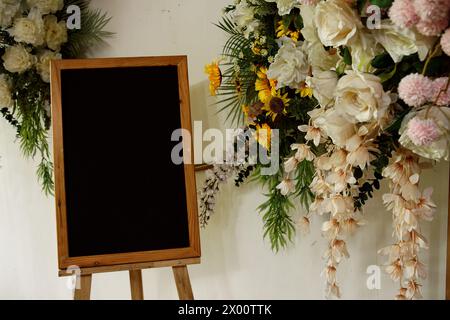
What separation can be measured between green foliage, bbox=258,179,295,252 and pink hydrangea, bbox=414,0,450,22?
2.65 ft

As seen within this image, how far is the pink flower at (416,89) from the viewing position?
3.21 feet

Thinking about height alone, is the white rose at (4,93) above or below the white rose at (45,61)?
below

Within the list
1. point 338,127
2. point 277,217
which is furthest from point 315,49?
point 277,217

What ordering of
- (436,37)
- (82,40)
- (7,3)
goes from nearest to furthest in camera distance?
(436,37), (7,3), (82,40)

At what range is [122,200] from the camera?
1450 millimetres

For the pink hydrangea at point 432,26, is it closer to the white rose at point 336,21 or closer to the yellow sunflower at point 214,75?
the white rose at point 336,21

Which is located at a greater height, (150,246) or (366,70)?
(366,70)

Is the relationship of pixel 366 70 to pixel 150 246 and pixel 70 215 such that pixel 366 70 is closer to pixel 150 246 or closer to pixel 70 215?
pixel 150 246

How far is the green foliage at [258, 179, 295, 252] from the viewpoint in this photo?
1.67m

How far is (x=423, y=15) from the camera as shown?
0.93 m

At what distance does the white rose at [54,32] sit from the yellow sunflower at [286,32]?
705 mm

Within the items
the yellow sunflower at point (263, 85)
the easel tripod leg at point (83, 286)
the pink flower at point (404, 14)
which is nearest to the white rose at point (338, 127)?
the pink flower at point (404, 14)

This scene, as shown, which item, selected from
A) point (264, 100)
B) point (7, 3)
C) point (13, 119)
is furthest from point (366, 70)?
point (13, 119)
